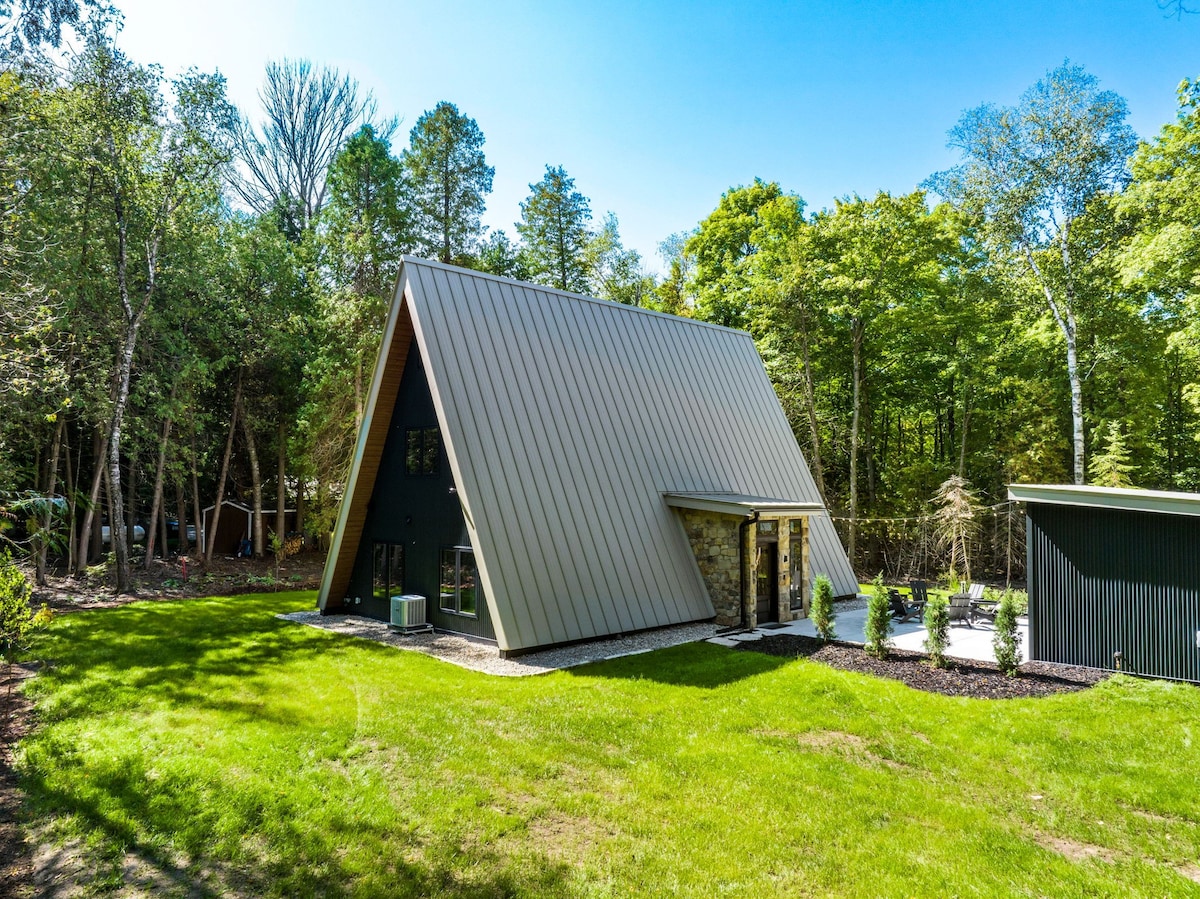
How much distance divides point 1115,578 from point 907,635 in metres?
3.42

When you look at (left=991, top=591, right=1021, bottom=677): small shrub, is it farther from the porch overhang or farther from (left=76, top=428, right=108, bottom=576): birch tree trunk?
(left=76, top=428, right=108, bottom=576): birch tree trunk

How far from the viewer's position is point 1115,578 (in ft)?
28.2

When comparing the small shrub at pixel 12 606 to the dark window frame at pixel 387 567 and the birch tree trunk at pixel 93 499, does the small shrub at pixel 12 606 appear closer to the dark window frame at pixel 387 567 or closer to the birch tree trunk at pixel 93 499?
the dark window frame at pixel 387 567

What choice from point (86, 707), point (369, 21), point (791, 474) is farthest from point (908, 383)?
point (86, 707)

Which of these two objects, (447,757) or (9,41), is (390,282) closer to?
(9,41)

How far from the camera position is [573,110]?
14062 millimetres

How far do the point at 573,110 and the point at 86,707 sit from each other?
44.0 feet

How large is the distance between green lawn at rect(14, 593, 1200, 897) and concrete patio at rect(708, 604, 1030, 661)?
205 centimetres

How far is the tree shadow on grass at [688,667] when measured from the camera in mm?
8336

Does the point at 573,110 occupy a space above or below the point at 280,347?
above

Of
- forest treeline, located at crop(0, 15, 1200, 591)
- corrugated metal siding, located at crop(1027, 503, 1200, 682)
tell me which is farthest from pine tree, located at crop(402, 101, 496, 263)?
corrugated metal siding, located at crop(1027, 503, 1200, 682)

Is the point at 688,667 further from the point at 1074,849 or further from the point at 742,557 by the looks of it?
the point at 1074,849

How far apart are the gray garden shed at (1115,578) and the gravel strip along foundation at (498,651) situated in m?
5.00

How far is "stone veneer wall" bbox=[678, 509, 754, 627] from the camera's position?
38.2ft
